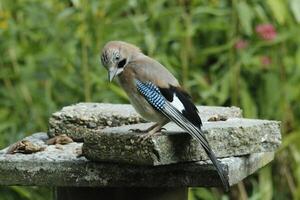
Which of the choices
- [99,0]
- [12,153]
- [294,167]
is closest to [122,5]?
[99,0]

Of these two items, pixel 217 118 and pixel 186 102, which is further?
pixel 217 118

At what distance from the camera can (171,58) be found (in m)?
7.82

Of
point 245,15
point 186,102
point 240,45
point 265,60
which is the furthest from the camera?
point 265,60

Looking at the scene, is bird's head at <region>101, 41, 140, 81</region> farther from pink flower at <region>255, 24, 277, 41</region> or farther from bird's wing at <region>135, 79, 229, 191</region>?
pink flower at <region>255, 24, 277, 41</region>

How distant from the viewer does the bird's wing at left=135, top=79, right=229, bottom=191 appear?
Answer: 14.9ft

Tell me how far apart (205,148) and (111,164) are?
42 centimetres

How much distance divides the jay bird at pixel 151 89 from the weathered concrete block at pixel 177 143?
0.08 meters

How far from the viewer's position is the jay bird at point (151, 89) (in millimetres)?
4703

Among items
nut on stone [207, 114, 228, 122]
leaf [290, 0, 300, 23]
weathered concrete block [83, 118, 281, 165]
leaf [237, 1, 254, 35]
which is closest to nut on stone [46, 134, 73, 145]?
weathered concrete block [83, 118, 281, 165]

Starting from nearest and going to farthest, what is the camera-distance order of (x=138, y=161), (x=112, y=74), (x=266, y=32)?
1. (x=138, y=161)
2. (x=112, y=74)
3. (x=266, y=32)

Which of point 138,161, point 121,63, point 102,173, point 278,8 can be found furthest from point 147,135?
point 278,8

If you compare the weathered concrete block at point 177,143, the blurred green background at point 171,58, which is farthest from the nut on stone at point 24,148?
the blurred green background at point 171,58

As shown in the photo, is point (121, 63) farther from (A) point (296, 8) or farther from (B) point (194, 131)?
(A) point (296, 8)

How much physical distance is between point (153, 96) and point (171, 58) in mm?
3006
